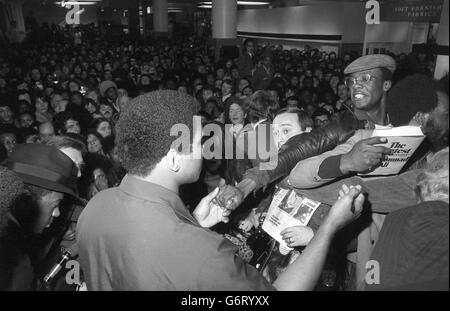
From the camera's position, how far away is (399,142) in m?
1.33

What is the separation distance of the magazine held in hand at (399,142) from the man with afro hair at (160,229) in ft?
1.11

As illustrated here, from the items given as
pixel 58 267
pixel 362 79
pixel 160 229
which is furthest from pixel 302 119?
pixel 58 267

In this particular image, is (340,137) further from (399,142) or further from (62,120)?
(62,120)

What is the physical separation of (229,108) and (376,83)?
7.70ft

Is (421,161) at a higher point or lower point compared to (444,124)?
lower

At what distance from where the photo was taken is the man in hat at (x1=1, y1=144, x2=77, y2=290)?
1.31 meters

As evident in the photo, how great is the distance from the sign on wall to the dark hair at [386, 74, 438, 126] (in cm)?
619

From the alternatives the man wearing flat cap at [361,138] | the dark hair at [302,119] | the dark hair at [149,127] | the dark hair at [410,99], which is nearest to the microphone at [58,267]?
the dark hair at [149,127]

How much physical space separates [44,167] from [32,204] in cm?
25

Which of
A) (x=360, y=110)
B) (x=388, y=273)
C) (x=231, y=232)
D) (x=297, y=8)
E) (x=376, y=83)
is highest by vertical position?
(x=297, y=8)

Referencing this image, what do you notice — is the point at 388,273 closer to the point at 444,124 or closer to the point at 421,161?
the point at 444,124

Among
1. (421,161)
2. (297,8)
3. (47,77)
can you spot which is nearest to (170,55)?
(47,77)

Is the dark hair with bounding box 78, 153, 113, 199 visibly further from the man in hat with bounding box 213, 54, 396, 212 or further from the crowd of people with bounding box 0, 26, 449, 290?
the man in hat with bounding box 213, 54, 396, 212

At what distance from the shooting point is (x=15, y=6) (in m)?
17.0
